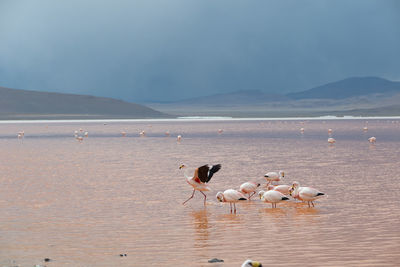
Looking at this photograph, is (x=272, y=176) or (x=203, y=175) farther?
(x=272, y=176)

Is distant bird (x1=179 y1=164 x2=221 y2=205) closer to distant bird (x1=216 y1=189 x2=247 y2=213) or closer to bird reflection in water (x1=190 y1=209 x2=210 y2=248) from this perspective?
distant bird (x1=216 y1=189 x2=247 y2=213)

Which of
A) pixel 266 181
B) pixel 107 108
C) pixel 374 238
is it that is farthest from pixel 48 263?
pixel 107 108

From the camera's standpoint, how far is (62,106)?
149m

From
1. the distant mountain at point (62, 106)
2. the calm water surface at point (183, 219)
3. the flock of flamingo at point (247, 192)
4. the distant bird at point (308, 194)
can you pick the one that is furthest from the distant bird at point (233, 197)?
the distant mountain at point (62, 106)

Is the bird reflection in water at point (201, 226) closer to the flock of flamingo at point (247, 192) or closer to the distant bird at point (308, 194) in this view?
the flock of flamingo at point (247, 192)

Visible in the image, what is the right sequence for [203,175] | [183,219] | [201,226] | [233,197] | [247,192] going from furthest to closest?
[247,192]
[203,175]
[233,197]
[183,219]
[201,226]

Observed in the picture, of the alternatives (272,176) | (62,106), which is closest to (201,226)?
(272,176)

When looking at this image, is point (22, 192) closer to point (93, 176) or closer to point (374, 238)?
point (93, 176)

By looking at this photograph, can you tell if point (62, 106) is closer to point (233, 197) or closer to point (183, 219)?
point (233, 197)

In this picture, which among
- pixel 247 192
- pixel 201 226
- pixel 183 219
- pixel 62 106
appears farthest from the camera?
pixel 62 106

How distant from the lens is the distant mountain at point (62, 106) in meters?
140

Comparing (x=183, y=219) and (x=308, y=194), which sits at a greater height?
(x=308, y=194)

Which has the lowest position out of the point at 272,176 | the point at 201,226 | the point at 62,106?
the point at 201,226

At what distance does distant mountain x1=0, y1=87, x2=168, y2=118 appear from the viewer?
140000 millimetres
